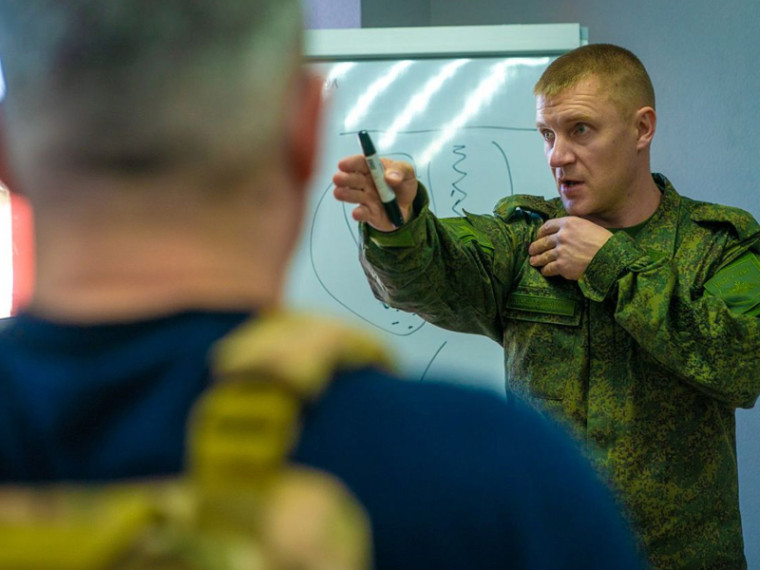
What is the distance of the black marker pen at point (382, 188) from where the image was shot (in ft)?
4.71

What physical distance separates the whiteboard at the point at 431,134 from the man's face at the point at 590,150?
1.57ft

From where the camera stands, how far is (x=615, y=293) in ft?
4.93

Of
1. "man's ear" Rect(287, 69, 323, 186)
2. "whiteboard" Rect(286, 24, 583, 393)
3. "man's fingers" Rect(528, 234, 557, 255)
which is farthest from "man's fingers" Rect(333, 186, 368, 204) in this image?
"man's ear" Rect(287, 69, 323, 186)

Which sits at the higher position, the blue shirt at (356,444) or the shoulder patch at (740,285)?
the blue shirt at (356,444)

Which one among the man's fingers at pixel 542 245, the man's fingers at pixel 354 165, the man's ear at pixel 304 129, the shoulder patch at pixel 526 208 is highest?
the man's ear at pixel 304 129

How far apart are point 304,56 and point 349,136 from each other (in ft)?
5.49

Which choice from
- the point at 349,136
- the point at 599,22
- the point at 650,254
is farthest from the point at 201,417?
the point at 599,22

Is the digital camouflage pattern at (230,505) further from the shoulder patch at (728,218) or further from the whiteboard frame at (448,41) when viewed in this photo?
the whiteboard frame at (448,41)

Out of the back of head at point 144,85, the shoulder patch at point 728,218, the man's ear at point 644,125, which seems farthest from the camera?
the man's ear at point 644,125

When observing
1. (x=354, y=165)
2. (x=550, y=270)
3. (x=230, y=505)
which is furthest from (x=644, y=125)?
(x=230, y=505)

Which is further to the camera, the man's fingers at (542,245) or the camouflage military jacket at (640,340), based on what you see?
the man's fingers at (542,245)

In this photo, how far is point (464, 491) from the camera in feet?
1.42

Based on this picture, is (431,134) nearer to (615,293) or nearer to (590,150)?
(590,150)

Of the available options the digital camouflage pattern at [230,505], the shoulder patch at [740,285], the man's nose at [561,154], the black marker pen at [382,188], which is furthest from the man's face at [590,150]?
the digital camouflage pattern at [230,505]
